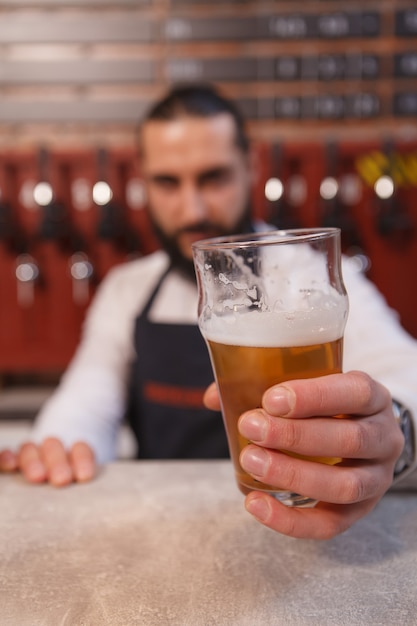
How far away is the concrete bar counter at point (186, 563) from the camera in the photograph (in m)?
0.53

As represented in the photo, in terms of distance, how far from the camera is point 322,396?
21.4 inches

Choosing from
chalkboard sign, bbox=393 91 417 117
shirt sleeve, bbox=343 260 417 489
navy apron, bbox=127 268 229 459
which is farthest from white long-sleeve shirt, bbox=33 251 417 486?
chalkboard sign, bbox=393 91 417 117

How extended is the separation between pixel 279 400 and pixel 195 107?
1.35 meters

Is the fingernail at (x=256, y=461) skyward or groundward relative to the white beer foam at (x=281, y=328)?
groundward

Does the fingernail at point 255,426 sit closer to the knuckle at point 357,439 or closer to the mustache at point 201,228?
the knuckle at point 357,439

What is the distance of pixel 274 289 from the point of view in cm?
63

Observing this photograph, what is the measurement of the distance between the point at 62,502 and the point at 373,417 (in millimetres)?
420

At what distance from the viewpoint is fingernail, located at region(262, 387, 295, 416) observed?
53 cm

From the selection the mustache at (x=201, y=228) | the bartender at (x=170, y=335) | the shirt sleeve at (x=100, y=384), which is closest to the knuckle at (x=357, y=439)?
the bartender at (x=170, y=335)

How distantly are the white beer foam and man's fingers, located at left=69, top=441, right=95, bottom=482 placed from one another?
0.38m

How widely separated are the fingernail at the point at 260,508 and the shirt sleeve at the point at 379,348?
0.84 ft

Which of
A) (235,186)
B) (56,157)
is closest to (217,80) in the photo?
(56,157)

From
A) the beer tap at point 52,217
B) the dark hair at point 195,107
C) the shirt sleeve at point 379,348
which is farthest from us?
the beer tap at point 52,217

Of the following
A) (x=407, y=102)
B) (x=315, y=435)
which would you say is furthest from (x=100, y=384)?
(x=407, y=102)
